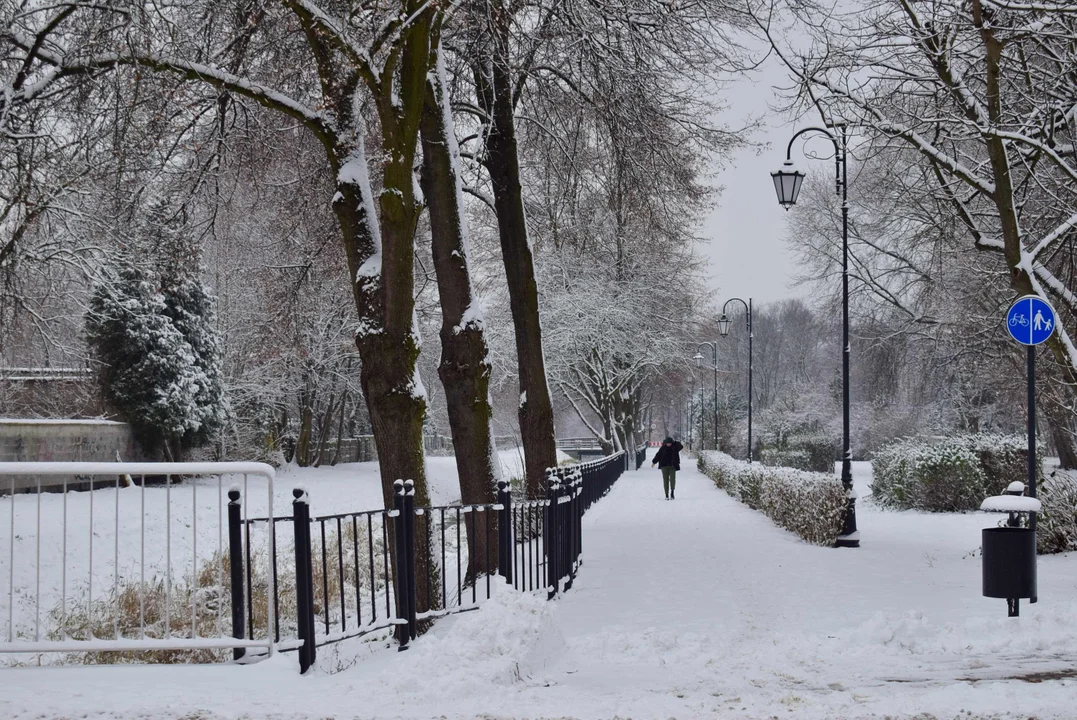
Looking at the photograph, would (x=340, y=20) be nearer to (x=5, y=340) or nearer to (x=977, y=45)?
(x=977, y=45)

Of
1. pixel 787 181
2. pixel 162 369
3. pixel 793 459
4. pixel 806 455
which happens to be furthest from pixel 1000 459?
pixel 162 369

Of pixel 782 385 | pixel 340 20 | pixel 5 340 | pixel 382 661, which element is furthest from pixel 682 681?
pixel 782 385

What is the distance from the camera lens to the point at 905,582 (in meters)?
11.8

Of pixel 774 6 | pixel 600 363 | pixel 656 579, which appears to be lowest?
pixel 656 579

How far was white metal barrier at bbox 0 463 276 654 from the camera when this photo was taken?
609cm

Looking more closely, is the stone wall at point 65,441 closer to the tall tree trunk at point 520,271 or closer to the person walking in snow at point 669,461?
the tall tree trunk at point 520,271

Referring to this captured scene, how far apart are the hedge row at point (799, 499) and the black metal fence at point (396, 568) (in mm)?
4497

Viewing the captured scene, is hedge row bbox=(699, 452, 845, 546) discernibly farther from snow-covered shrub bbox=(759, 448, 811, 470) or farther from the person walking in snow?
snow-covered shrub bbox=(759, 448, 811, 470)

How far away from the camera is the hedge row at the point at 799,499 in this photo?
16.0 metres

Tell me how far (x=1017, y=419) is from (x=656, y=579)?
84.1ft

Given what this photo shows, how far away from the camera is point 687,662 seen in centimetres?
773

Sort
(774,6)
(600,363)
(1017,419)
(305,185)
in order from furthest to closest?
(600,363)
(1017,419)
(305,185)
(774,6)

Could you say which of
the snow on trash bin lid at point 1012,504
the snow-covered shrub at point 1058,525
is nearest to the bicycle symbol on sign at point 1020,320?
the snow on trash bin lid at point 1012,504

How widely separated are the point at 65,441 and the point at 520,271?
14570mm
